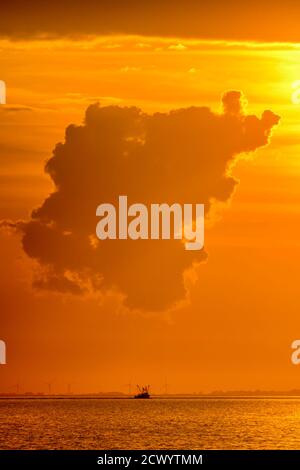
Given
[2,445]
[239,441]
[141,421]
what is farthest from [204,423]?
[2,445]

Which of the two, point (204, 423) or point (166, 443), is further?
point (204, 423)

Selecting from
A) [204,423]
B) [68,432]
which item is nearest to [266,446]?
[68,432]
